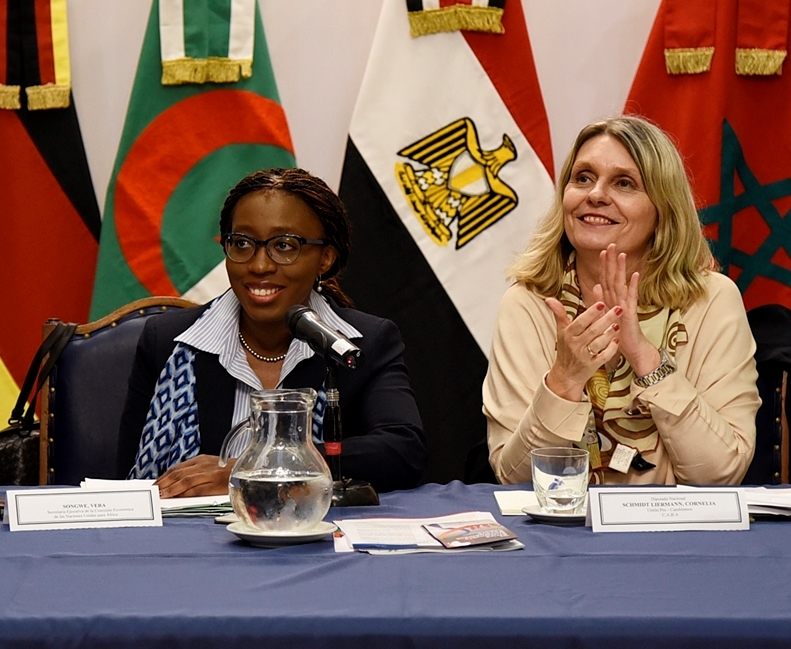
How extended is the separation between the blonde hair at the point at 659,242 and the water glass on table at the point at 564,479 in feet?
2.94

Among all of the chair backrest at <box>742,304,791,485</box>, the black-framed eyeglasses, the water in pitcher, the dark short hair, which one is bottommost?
the chair backrest at <box>742,304,791,485</box>

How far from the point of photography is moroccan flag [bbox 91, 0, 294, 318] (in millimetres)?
3244

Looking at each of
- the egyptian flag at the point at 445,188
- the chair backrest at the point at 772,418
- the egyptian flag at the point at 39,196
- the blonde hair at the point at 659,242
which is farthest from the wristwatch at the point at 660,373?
the egyptian flag at the point at 39,196

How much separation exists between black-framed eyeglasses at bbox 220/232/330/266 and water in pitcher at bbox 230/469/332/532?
916 millimetres

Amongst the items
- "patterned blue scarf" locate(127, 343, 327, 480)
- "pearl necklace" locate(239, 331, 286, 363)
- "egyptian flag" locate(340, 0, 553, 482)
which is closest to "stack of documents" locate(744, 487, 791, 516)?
"patterned blue scarf" locate(127, 343, 327, 480)

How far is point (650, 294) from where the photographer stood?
241 centimetres

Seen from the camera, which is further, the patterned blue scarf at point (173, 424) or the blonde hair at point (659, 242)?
the blonde hair at point (659, 242)

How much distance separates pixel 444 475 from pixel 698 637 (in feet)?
7.22

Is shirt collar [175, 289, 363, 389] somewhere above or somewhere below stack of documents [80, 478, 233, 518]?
above

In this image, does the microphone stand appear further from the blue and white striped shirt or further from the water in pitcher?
the blue and white striped shirt

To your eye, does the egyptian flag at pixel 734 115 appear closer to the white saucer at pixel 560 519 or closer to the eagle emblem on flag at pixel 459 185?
the eagle emblem on flag at pixel 459 185

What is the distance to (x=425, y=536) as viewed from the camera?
1.45 m

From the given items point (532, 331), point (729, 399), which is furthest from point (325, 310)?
point (729, 399)

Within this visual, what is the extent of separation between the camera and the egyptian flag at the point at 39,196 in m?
3.28
